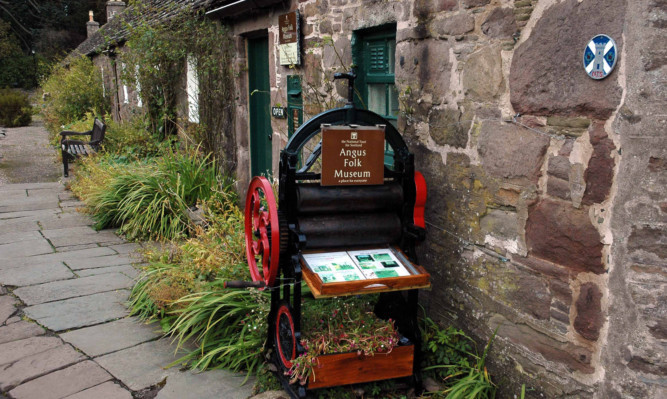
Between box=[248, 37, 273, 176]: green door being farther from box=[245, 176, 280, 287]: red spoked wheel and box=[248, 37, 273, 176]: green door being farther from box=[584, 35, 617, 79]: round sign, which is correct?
box=[584, 35, 617, 79]: round sign

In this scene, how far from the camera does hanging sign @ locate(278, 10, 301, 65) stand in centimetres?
570

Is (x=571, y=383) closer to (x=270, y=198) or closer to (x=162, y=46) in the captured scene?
(x=270, y=198)

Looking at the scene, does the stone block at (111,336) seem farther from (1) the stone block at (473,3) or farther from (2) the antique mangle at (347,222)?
(1) the stone block at (473,3)

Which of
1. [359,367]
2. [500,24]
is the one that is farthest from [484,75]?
[359,367]

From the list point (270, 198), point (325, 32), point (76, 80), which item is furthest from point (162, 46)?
point (76, 80)

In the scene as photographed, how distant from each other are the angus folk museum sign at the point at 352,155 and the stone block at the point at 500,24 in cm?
81

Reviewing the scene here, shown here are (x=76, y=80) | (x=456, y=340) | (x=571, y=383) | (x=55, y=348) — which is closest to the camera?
(x=571, y=383)

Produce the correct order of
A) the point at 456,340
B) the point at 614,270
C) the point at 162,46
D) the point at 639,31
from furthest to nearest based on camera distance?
1. the point at 162,46
2. the point at 456,340
3. the point at 614,270
4. the point at 639,31

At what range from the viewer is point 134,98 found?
13.8 meters

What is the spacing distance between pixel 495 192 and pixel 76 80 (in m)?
16.8

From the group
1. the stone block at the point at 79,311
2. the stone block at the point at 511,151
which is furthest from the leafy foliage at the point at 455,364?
the stone block at the point at 79,311

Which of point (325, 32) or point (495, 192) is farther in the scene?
point (325, 32)

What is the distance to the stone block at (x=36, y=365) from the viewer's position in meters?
3.58

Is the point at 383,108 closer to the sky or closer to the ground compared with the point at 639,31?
closer to the ground
